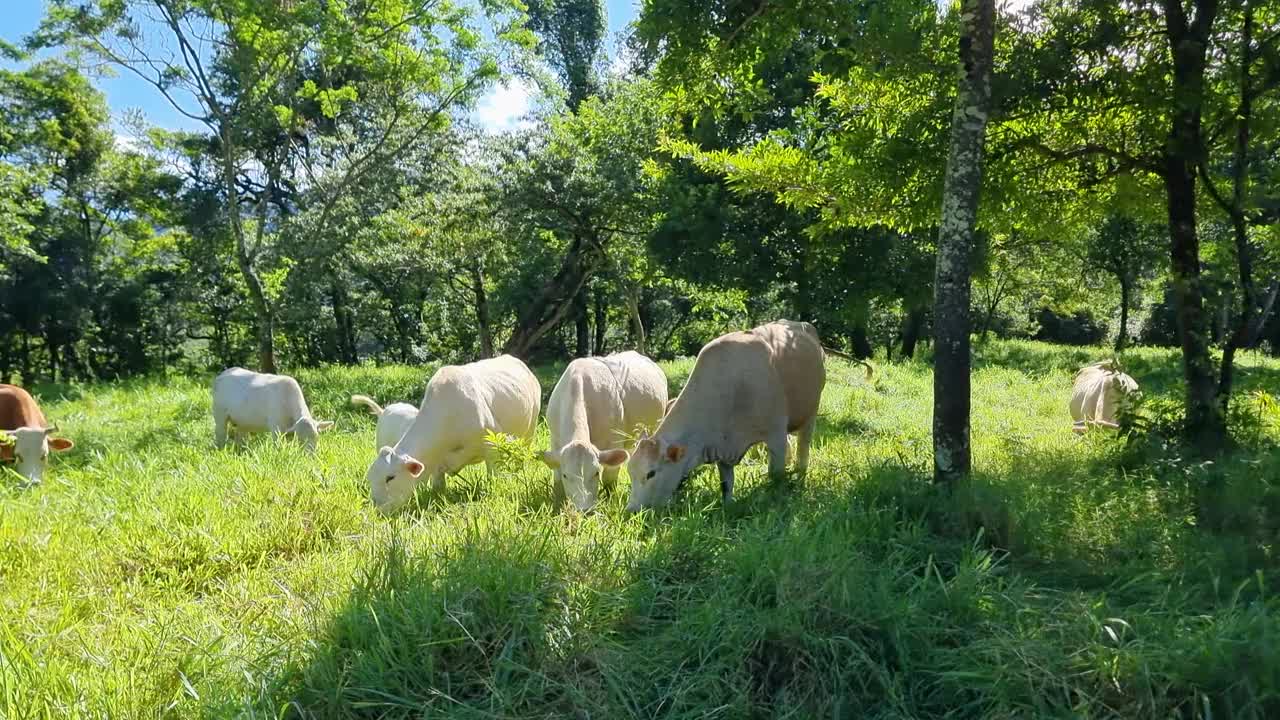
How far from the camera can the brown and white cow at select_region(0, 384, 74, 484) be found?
781 centimetres

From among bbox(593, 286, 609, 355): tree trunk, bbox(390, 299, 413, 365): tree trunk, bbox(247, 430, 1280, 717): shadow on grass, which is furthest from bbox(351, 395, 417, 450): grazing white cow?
bbox(390, 299, 413, 365): tree trunk

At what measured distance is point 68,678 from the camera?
2.91 meters

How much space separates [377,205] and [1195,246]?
17.2 metres

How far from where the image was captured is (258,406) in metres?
9.32

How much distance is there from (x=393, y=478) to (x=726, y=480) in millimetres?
2671

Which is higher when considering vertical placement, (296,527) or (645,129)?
(645,129)

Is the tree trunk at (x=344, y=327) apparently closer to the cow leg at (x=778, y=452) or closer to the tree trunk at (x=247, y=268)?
the tree trunk at (x=247, y=268)

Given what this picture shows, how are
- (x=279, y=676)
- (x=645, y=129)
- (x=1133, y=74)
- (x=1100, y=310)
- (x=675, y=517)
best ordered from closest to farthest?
(x=279, y=676), (x=675, y=517), (x=1133, y=74), (x=645, y=129), (x=1100, y=310)

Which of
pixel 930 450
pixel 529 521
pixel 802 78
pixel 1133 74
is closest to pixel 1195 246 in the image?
pixel 1133 74

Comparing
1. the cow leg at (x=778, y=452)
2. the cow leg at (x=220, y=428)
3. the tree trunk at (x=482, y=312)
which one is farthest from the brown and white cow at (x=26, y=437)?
the tree trunk at (x=482, y=312)

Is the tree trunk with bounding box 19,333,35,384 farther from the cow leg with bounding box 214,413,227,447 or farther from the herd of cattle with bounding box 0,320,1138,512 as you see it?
the herd of cattle with bounding box 0,320,1138,512

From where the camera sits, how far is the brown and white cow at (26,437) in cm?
781

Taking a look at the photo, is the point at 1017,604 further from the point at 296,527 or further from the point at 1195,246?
the point at 1195,246

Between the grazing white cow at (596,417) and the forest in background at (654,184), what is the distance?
2.39 m
